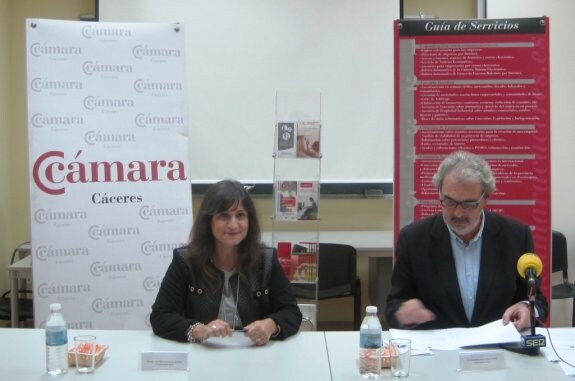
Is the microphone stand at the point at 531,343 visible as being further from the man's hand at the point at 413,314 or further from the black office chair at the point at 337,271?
the black office chair at the point at 337,271

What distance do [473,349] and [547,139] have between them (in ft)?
5.28

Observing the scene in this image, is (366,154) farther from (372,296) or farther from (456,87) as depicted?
(456,87)

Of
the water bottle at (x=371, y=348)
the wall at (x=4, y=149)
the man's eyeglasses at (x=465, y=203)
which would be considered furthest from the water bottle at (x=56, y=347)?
the wall at (x=4, y=149)

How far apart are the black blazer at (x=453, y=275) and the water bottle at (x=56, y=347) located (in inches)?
46.9

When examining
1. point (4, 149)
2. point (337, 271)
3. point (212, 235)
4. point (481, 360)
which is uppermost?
point (4, 149)

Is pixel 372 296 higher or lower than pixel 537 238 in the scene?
lower

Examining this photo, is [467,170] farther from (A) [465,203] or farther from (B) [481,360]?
(B) [481,360]

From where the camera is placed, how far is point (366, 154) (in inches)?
186

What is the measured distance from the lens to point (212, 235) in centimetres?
249

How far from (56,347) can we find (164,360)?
Answer: 33cm

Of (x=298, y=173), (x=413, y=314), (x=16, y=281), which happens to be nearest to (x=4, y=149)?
(x=16, y=281)

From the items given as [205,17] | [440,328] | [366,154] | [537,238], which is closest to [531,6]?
[366,154]

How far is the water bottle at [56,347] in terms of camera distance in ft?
6.31

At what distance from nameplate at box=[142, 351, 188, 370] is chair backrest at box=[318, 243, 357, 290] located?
234 cm
